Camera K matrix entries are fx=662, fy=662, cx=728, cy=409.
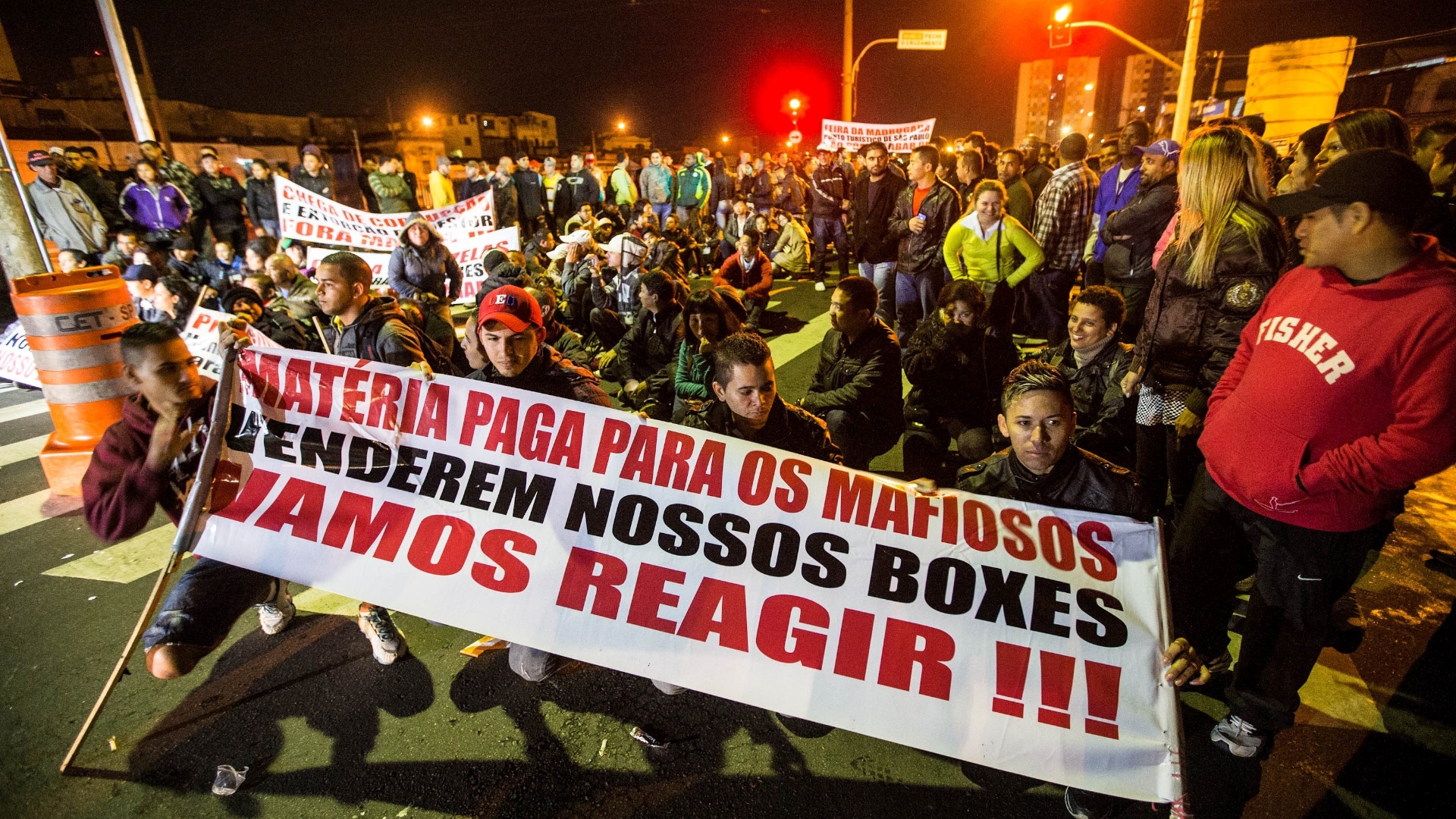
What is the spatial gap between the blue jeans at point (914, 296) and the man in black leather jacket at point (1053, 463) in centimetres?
451

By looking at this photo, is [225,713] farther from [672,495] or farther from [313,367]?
[672,495]

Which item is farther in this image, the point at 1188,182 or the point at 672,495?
the point at 1188,182

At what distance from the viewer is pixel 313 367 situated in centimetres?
292

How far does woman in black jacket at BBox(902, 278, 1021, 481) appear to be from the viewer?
4.38m

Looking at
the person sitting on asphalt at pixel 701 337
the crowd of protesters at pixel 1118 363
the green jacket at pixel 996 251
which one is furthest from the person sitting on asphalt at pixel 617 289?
the green jacket at pixel 996 251

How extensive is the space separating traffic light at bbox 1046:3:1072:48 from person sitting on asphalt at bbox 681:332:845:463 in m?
20.2

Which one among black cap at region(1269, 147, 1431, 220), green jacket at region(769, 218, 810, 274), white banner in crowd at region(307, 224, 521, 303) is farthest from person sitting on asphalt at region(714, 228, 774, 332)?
black cap at region(1269, 147, 1431, 220)

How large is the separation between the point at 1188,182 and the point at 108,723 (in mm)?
5422

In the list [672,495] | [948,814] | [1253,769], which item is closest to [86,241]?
[672,495]

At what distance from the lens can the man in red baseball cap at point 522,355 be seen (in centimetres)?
334

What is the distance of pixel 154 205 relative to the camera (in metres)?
9.73

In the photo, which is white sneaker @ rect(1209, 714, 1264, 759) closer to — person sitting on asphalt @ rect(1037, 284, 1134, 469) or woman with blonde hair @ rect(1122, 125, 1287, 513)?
woman with blonde hair @ rect(1122, 125, 1287, 513)

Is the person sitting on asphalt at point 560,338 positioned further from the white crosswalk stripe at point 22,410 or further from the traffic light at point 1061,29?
the traffic light at point 1061,29

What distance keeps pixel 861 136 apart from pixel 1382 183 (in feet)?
45.5
